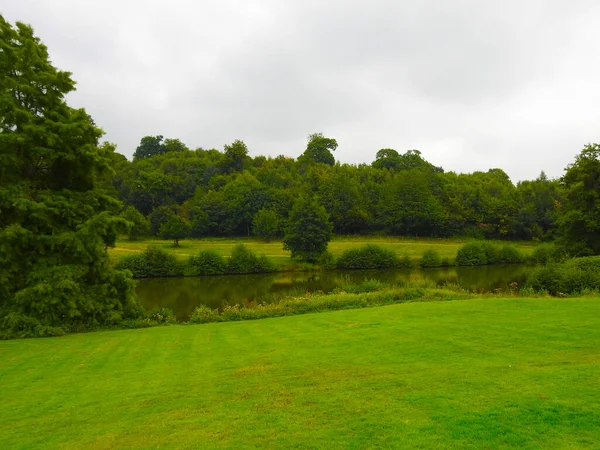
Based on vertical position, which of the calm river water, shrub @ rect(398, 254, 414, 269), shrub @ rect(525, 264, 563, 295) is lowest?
the calm river water

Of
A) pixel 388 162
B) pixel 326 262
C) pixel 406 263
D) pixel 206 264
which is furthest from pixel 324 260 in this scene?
pixel 388 162

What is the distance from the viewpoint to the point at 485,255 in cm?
6675

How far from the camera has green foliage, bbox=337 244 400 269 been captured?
64.3m

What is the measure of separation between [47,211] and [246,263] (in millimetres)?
41805

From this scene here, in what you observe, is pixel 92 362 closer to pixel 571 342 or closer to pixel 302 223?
pixel 571 342

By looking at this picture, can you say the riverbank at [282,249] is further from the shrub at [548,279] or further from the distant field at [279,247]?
the shrub at [548,279]

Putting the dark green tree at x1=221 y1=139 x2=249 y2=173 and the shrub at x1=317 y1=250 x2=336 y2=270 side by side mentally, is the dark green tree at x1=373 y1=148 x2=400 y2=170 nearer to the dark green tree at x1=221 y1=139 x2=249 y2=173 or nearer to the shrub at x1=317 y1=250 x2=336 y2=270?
the dark green tree at x1=221 y1=139 x2=249 y2=173

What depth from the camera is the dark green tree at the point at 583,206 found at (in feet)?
125

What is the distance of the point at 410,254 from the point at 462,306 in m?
52.5

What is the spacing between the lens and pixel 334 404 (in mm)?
7773

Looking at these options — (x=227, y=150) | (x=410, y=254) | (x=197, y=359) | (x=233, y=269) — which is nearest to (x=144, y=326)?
(x=197, y=359)

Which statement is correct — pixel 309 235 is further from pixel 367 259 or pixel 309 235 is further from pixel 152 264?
pixel 152 264

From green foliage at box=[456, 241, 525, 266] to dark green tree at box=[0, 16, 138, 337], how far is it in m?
55.9

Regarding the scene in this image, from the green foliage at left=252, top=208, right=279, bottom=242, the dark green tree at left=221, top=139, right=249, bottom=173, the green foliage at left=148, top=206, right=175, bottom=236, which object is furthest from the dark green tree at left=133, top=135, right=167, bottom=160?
the green foliage at left=252, top=208, right=279, bottom=242
